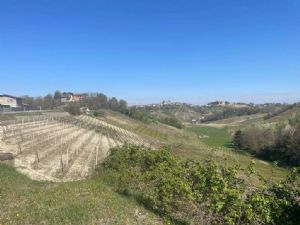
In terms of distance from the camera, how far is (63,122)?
82250mm

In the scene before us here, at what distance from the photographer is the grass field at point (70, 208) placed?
33.5 feet

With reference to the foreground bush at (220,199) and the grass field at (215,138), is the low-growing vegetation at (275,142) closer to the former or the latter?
the grass field at (215,138)

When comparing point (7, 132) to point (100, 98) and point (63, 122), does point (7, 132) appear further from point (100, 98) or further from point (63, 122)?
point (100, 98)

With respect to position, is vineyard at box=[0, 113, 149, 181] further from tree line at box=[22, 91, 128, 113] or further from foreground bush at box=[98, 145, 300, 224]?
tree line at box=[22, 91, 128, 113]

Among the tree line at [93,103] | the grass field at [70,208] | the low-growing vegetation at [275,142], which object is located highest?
the tree line at [93,103]

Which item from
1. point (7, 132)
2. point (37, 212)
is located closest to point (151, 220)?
point (37, 212)

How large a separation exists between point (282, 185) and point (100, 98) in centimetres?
16323

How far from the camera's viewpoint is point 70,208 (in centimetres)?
1110

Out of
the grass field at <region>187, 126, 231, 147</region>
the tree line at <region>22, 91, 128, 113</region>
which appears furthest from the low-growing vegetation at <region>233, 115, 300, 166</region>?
the tree line at <region>22, 91, 128, 113</region>

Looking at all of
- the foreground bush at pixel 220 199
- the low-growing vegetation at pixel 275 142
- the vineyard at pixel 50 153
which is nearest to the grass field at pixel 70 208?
the foreground bush at pixel 220 199

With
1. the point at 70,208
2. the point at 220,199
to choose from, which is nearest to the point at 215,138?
the point at 220,199

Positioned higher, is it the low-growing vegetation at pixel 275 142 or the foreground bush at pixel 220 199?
the foreground bush at pixel 220 199

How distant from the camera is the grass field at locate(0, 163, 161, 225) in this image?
33.5 feet

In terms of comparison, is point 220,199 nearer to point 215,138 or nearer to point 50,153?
point 50,153
